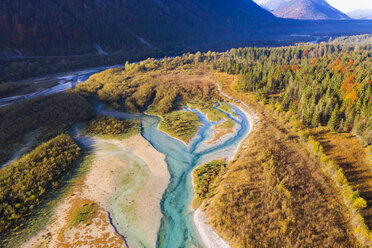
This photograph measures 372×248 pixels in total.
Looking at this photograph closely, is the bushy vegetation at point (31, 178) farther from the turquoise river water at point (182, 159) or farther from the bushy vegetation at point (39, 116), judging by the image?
the turquoise river water at point (182, 159)

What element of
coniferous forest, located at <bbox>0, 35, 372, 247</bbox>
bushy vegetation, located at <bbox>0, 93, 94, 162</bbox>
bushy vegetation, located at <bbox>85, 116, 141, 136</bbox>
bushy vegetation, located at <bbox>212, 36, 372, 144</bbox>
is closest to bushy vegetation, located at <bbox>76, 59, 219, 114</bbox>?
coniferous forest, located at <bbox>0, 35, 372, 247</bbox>

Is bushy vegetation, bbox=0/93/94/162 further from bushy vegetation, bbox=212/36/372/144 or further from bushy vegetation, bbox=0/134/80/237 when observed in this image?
bushy vegetation, bbox=212/36/372/144

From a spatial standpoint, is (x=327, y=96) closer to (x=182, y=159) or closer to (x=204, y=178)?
(x=204, y=178)

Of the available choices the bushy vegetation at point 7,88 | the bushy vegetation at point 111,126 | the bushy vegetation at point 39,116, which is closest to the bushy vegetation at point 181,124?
the bushy vegetation at point 111,126

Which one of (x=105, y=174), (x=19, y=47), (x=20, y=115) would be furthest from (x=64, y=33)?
(x=105, y=174)

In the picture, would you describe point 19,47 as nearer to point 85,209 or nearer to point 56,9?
point 56,9

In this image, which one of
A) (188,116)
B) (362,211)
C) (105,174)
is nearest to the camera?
(362,211)
